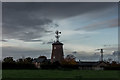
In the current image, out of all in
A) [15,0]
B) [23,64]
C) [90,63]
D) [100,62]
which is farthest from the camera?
[90,63]

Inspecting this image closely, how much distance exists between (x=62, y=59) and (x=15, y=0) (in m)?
31.0

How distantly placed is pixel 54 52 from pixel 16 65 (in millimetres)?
9875

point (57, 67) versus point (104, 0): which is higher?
point (104, 0)

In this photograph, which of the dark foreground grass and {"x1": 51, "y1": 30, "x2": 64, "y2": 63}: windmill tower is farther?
{"x1": 51, "y1": 30, "x2": 64, "y2": 63}: windmill tower

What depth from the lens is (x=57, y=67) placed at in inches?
1145

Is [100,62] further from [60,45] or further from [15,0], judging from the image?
[15,0]

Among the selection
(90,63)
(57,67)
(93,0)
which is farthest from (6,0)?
Result: (90,63)

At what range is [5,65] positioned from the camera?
86.4ft

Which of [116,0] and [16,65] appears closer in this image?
[116,0]

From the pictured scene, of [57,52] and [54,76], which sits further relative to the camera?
[57,52]

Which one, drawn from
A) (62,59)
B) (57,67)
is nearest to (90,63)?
(62,59)

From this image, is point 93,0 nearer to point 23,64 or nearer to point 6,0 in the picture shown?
point 6,0

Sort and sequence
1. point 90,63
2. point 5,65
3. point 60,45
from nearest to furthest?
point 5,65
point 60,45
point 90,63

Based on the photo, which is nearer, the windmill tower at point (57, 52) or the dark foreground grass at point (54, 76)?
the dark foreground grass at point (54, 76)
